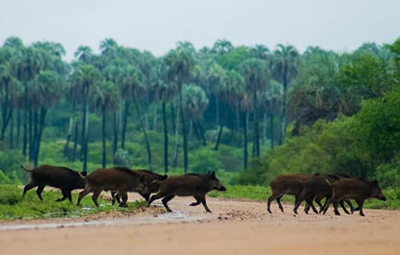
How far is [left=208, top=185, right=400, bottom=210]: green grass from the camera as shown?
91.8ft

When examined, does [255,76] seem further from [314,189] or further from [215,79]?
[314,189]

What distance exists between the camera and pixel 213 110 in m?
108

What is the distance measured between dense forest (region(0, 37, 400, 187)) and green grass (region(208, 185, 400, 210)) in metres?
3.43

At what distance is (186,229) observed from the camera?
16.0 meters

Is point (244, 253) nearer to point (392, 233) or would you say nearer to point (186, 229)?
point (186, 229)

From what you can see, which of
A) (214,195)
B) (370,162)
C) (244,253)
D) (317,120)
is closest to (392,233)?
(244,253)

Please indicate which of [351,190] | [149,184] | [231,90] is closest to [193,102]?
[231,90]

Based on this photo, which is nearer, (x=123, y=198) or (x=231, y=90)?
(x=123, y=198)

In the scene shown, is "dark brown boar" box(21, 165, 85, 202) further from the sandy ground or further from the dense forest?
the dense forest

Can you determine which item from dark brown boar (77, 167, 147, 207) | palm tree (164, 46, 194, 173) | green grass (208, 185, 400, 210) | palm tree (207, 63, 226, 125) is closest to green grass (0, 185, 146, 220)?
dark brown boar (77, 167, 147, 207)

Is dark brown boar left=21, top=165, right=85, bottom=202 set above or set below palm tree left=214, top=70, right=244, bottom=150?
below

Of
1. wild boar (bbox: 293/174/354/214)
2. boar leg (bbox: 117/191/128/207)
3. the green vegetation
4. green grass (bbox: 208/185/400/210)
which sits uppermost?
the green vegetation

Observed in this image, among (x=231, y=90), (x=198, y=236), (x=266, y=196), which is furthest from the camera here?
(x=231, y=90)

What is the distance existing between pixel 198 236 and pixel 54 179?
31.9 ft
